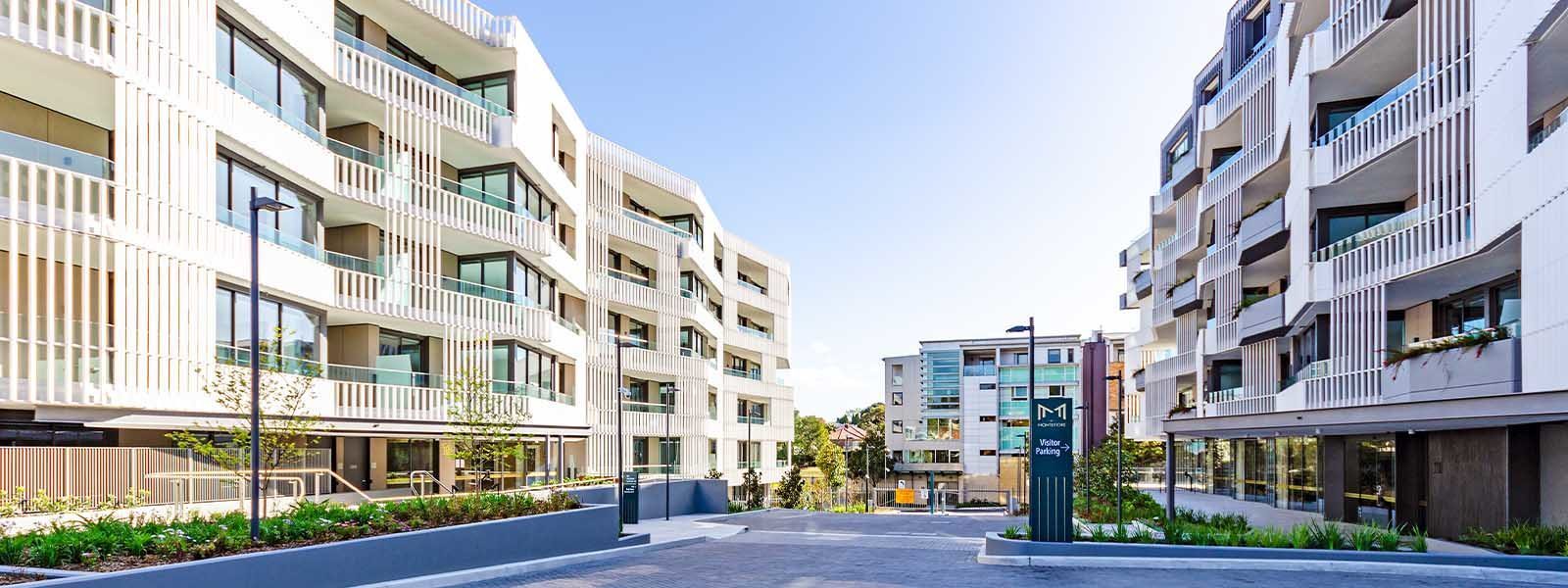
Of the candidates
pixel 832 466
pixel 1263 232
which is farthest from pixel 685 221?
pixel 1263 232

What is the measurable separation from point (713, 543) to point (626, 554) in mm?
3755

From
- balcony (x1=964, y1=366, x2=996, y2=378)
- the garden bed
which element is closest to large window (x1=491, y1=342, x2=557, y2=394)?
the garden bed

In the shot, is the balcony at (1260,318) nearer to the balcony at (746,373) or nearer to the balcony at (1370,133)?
the balcony at (1370,133)

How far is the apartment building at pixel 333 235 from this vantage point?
59.6ft

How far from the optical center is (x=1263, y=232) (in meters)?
34.4

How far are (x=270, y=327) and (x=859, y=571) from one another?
15.1m

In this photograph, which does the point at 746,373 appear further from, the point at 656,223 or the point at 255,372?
the point at 255,372

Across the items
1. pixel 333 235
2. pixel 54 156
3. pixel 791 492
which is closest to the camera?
pixel 54 156

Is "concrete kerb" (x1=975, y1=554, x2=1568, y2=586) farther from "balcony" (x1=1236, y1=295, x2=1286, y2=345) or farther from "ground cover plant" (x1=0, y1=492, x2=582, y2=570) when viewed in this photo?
"balcony" (x1=1236, y1=295, x2=1286, y2=345)

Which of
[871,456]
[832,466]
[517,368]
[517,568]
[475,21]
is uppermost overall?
[475,21]

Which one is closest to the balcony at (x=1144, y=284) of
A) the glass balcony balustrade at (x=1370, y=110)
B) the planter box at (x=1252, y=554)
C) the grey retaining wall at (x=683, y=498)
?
the glass balcony balustrade at (x=1370, y=110)

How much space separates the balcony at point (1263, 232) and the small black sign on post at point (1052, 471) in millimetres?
17097

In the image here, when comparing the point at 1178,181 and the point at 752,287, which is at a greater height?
the point at 1178,181

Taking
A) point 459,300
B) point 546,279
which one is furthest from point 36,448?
point 546,279
